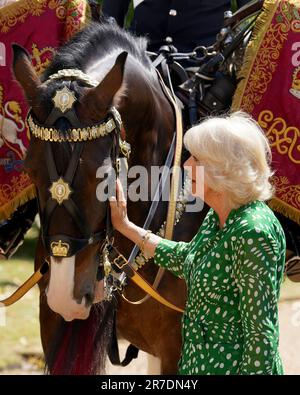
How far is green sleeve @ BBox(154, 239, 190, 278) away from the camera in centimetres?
338

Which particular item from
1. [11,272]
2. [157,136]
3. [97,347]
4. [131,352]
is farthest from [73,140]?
[11,272]

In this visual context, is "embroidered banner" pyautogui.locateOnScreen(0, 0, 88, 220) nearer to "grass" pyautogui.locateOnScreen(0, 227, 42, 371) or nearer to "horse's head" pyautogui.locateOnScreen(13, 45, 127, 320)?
"horse's head" pyautogui.locateOnScreen(13, 45, 127, 320)

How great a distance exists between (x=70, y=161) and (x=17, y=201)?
1.17m

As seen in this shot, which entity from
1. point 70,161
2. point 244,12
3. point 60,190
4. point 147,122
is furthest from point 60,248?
point 244,12

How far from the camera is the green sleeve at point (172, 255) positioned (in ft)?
11.1

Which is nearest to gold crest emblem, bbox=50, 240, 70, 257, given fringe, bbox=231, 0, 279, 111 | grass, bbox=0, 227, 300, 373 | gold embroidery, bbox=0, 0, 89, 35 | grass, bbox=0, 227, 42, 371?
fringe, bbox=231, 0, 279, 111

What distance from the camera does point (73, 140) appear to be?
3391mm

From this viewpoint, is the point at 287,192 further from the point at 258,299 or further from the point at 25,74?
the point at 258,299

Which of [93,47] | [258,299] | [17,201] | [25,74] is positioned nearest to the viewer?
[258,299]

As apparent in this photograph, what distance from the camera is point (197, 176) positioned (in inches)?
122

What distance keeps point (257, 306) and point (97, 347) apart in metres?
1.40

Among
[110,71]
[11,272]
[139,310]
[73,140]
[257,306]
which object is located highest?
[110,71]
